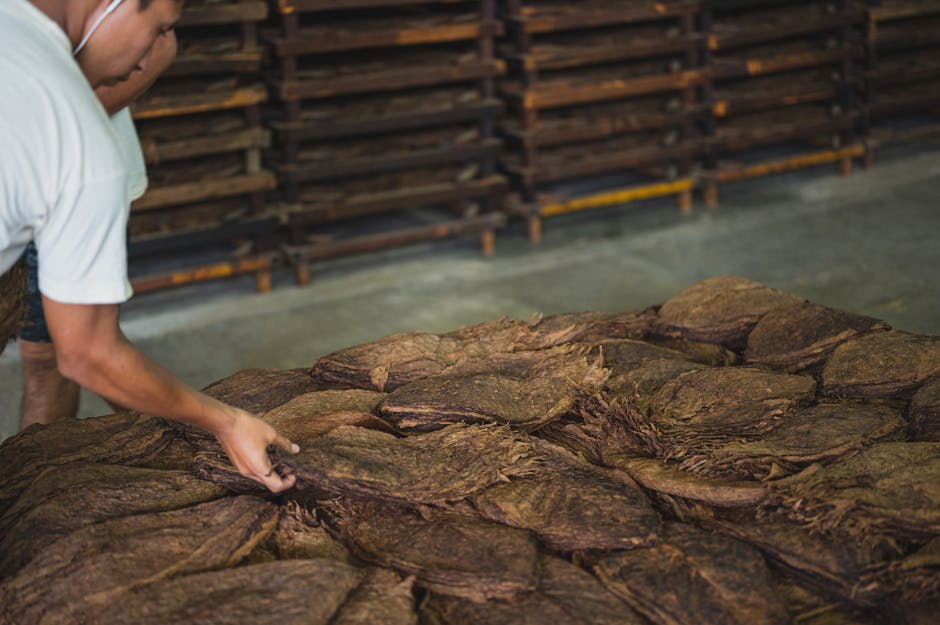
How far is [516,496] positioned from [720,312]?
0.99 metres

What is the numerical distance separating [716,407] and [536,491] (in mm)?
487

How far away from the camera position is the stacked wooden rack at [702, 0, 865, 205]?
6.46 meters

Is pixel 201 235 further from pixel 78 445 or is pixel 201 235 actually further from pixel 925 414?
pixel 925 414

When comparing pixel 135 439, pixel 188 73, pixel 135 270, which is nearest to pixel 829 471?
pixel 135 439

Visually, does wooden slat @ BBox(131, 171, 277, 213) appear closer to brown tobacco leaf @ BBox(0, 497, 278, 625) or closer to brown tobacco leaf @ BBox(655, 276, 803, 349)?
brown tobacco leaf @ BBox(655, 276, 803, 349)

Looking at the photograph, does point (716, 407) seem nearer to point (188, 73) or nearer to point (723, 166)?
point (188, 73)

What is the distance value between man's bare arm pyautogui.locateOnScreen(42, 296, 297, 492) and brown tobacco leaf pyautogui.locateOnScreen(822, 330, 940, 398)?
1177 millimetres

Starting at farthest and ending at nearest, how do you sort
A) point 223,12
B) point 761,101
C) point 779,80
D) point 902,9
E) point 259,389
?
1. point 902,9
2. point 779,80
3. point 761,101
4. point 223,12
5. point 259,389

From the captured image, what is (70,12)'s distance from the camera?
1.58 m

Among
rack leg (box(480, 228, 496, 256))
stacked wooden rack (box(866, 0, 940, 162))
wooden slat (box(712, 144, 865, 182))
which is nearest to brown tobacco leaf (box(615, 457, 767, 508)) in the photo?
rack leg (box(480, 228, 496, 256))

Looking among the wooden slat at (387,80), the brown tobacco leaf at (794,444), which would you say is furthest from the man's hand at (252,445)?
the wooden slat at (387,80)

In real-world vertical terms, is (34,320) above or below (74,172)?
below

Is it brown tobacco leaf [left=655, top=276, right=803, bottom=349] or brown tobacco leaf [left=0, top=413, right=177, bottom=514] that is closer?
brown tobacco leaf [left=0, top=413, right=177, bottom=514]

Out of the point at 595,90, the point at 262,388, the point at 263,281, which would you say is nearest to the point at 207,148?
the point at 263,281
